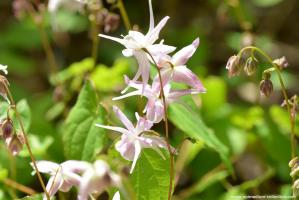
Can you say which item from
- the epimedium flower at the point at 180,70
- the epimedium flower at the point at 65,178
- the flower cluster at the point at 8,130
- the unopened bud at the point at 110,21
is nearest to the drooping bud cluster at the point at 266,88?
the epimedium flower at the point at 180,70

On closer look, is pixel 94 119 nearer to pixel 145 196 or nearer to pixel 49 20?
pixel 145 196

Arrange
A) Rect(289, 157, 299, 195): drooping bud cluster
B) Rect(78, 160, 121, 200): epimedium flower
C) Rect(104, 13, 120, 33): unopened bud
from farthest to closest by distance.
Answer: Rect(104, 13, 120, 33): unopened bud, Rect(289, 157, 299, 195): drooping bud cluster, Rect(78, 160, 121, 200): epimedium flower

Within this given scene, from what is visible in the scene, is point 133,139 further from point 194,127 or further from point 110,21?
point 110,21

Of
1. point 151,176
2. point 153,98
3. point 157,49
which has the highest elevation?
point 157,49

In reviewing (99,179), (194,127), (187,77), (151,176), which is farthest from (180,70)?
(99,179)

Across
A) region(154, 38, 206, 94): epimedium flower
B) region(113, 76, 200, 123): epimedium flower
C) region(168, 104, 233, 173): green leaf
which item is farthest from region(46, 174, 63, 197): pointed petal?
region(168, 104, 233, 173): green leaf

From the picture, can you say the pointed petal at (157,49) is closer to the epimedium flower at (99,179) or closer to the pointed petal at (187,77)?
the pointed petal at (187,77)

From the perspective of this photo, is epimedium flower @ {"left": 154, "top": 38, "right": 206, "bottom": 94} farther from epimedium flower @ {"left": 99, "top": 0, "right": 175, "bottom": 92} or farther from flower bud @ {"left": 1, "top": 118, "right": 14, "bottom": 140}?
flower bud @ {"left": 1, "top": 118, "right": 14, "bottom": 140}
